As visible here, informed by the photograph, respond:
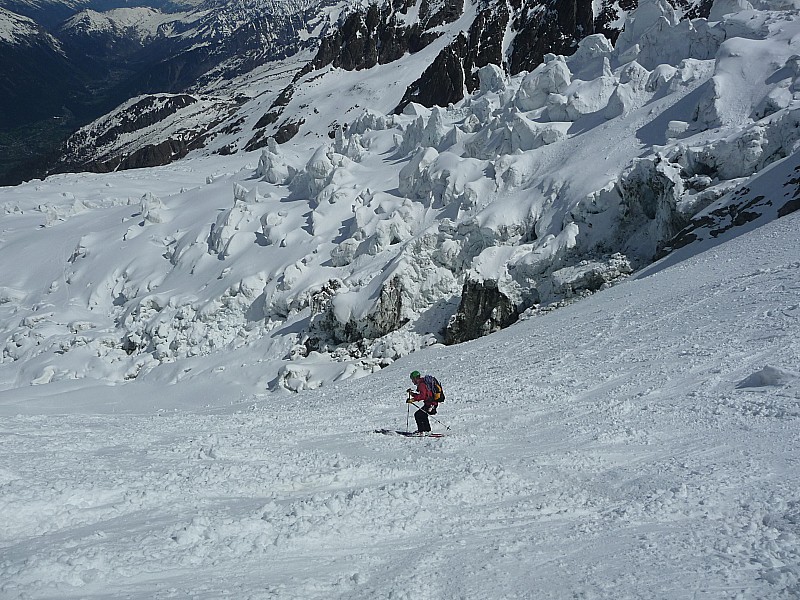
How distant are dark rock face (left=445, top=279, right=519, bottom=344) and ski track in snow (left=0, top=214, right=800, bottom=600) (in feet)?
37.2

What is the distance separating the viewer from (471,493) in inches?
271

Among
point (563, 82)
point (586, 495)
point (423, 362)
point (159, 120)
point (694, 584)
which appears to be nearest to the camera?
point (694, 584)

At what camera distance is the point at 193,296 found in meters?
33.6

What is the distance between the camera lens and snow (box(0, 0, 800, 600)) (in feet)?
16.8

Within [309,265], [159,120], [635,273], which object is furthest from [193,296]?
[159,120]

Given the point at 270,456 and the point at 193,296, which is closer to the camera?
the point at 270,456

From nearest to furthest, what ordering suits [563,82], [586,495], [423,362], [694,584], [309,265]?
[694,584] → [586,495] → [423,362] → [309,265] → [563,82]

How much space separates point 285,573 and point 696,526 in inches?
154

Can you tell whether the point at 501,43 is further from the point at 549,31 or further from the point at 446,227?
the point at 446,227

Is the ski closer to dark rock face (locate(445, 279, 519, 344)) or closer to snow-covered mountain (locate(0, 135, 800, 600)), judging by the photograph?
snow-covered mountain (locate(0, 135, 800, 600))

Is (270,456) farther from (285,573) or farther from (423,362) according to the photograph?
(423,362)

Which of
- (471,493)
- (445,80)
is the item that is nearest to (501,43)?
(445,80)

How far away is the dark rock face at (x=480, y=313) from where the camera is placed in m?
24.7

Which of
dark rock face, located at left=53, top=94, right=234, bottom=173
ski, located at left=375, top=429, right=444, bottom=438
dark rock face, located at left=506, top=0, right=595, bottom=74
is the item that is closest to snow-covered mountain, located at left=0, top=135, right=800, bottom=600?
ski, located at left=375, top=429, right=444, bottom=438
